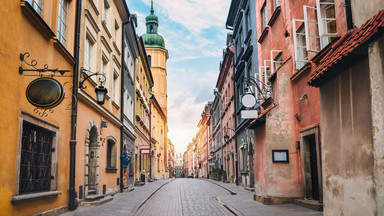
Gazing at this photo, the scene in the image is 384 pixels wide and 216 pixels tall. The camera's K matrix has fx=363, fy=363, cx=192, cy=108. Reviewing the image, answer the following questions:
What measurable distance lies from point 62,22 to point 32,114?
164 inches

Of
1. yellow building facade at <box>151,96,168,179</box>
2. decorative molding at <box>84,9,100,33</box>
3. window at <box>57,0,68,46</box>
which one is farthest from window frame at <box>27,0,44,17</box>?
yellow building facade at <box>151,96,168,179</box>

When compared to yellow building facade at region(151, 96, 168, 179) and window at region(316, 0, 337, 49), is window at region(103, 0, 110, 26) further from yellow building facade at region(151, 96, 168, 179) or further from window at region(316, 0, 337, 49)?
yellow building facade at region(151, 96, 168, 179)

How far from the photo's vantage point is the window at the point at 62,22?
11.2 meters

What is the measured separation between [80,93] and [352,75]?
915 cm

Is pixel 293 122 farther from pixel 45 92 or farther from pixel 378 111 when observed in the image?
pixel 45 92

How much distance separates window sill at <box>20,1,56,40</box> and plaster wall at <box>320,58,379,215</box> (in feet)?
22.3

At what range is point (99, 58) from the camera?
16.0 metres

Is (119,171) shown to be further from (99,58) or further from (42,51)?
(42,51)

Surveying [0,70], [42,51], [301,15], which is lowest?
[0,70]

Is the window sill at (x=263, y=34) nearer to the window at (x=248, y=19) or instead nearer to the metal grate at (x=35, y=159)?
the window at (x=248, y=19)

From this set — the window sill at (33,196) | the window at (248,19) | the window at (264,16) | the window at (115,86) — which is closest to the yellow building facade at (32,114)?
the window sill at (33,196)

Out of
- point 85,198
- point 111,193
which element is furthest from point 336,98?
point 111,193

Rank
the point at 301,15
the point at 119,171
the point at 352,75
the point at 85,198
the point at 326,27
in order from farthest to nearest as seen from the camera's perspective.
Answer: the point at 119,171, the point at 85,198, the point at 301,15, the point at 326,27, the point at 352,75

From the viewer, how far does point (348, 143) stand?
6914 millimetres
